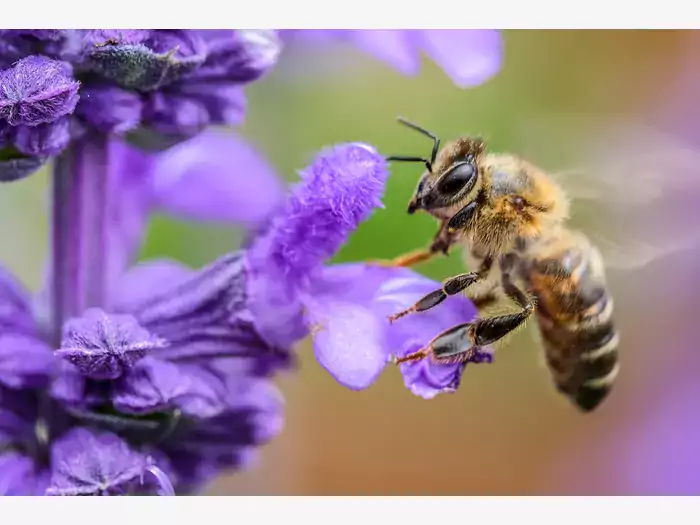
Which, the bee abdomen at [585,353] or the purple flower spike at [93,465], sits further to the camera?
the bee abdomen at [585,353]

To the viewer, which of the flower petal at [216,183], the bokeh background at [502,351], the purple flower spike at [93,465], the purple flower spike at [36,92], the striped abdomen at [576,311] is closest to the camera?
the purple flower spike at [36,92]

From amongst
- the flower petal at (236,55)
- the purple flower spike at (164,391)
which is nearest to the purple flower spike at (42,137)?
the flower petal at (236,55)

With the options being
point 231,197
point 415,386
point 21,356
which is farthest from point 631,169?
point 21,356

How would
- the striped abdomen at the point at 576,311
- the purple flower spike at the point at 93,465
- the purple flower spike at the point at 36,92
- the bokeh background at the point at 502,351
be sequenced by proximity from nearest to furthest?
the purple flower spike at the point at 36,92 < the purple flower spike at the point at 93,465 < the striped abdomen at the point at 576,311 < the bokeh background at the point at 502,351

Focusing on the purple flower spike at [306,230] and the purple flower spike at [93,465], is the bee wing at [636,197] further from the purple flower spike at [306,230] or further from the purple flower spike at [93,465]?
the purple flower spike at [93,465]

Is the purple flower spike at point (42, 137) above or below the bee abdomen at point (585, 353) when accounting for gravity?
above
